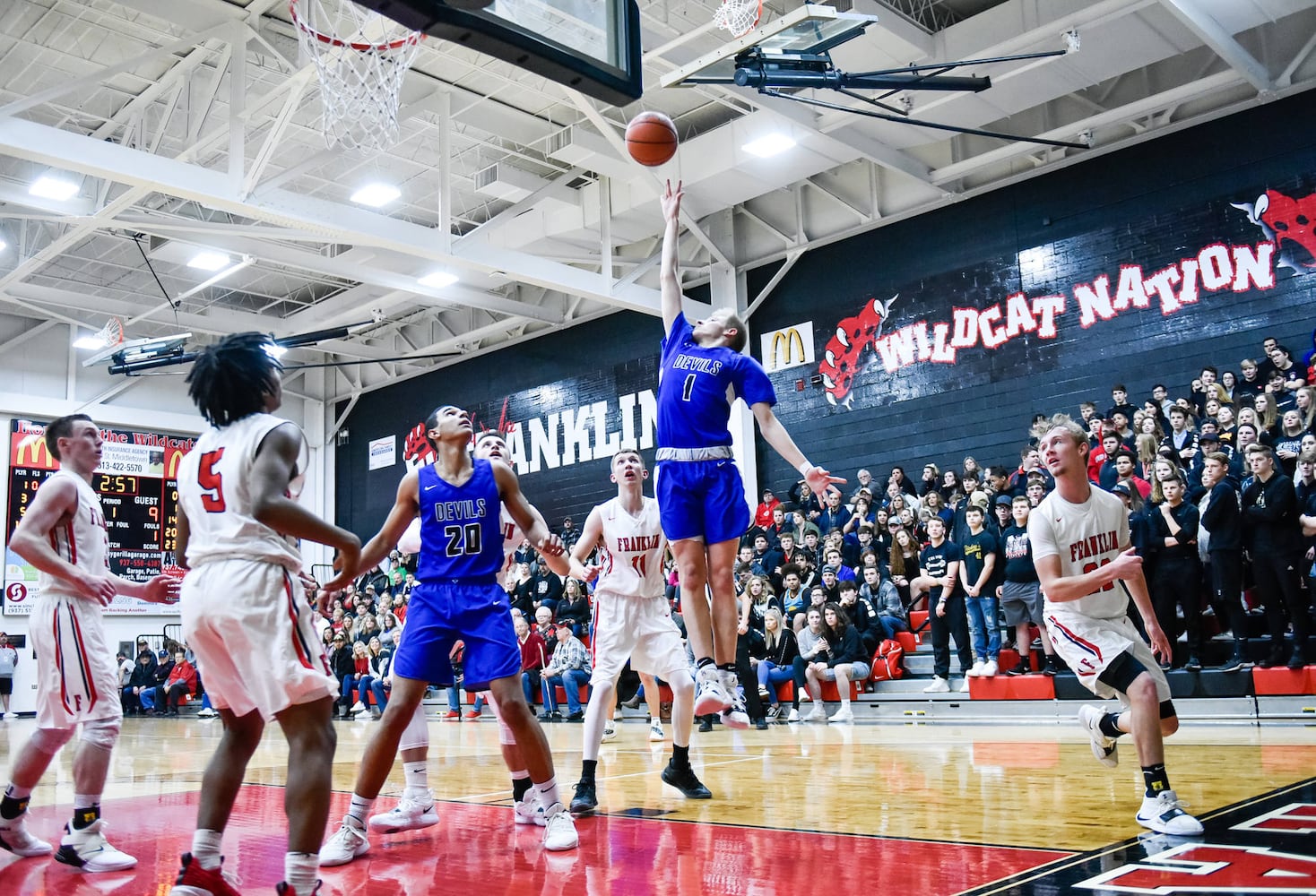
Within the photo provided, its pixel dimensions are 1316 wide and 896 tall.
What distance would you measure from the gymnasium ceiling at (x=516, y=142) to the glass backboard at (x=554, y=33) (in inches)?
228

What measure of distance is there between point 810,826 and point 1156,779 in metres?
1.37

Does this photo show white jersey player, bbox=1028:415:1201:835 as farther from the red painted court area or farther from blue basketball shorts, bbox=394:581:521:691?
blue basketball shorts, bbox=394:581:521:691

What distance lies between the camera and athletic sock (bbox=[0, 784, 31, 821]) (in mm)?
4613

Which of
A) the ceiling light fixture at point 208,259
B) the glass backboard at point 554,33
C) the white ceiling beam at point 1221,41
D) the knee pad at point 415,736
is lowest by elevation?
the knee pad at point 415,736

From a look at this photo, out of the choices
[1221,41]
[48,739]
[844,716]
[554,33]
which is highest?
[1221,41]

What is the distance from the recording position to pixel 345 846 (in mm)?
4262

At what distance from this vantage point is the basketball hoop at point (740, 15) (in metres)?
9.53

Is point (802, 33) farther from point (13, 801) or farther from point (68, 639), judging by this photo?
point (13, 801)

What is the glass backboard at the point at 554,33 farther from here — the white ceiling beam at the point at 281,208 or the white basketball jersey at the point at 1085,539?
the white ceiling beam at the point at 281,208

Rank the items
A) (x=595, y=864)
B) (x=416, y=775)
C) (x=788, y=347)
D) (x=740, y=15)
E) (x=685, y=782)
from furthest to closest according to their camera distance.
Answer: (x=788, y=347) → (x=740, y=15) → (x=685, y=782) → (x=416, y=775) → (x=595, y=864)

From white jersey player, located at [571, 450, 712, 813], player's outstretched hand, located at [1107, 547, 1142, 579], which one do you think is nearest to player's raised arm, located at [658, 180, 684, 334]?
white jersey player, located at [571, 450, 712, 813]

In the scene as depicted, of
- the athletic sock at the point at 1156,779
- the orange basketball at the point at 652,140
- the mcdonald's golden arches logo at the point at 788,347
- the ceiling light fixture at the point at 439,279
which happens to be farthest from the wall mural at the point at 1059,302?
the athletic sock at the point at 1156,779

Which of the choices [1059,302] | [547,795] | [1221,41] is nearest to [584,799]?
[547,795]

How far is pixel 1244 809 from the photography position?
14.2 feet
